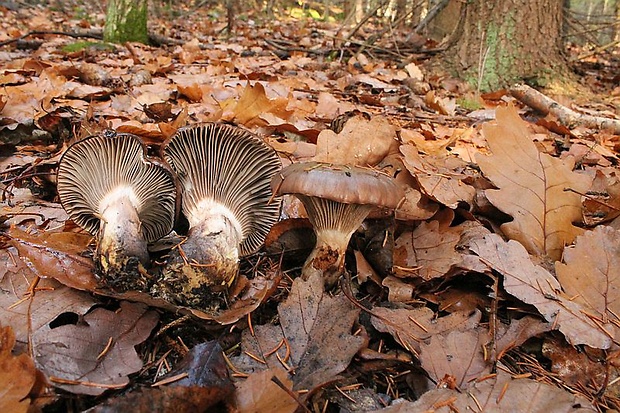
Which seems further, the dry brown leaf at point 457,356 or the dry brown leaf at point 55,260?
the dry brown leaf at point 55,260

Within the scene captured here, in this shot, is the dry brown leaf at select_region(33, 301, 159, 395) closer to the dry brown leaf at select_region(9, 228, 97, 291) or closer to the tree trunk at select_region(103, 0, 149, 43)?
the dry brown leaf at select_region(9, 228, 97, 291)

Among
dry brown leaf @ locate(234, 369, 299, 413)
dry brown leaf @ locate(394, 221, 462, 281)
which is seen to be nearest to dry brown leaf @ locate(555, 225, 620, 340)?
dry brown leaf @ locate(394, 221, 462, 281)

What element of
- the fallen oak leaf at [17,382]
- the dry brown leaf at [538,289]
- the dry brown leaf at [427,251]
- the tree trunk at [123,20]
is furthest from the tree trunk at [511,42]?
the fallen oak leaf at [17,382]

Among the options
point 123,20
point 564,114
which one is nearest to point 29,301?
point 564,114

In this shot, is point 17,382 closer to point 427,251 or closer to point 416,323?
point 416,323

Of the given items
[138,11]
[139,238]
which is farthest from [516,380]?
[138,11]

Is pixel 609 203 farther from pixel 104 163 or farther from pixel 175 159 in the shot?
pixel 104 163

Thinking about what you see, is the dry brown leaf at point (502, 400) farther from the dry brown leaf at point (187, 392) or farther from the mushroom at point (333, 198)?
the mushroom at point (333, 198)
